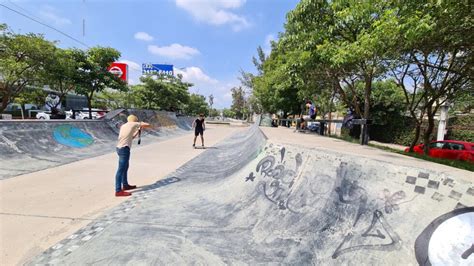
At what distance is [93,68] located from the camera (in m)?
15.0

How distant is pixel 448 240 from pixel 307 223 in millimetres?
1359

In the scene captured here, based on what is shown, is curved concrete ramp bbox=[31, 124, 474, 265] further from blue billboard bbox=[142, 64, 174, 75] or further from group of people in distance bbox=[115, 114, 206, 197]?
blue billboard bbox=[142, 64, 174, 75]

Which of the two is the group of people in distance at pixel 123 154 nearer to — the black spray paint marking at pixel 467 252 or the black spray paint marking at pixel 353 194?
the black spray paint marking at pixel 353 194

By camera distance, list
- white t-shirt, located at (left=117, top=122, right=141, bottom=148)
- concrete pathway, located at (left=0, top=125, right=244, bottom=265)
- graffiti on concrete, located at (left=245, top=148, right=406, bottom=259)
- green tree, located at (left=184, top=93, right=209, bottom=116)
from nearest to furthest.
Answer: graffiti on concrete, located at (left=245, top=148, right=406, bottom=259) < concrete pathway, located at (left=0, top=125, right=244, bottom=265) < white t-shirt, located at (left=117, top=122, right=141, bottom=148) < green tree, located at (left=184, top=93, right=209, bottom=116)

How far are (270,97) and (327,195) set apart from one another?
18586 mm

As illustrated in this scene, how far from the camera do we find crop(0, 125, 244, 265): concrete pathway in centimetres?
304

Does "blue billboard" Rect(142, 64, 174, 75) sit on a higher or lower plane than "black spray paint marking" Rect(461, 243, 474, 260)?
higher

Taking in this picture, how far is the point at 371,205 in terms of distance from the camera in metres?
2.67

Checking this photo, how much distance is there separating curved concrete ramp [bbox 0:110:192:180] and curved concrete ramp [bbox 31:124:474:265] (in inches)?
187

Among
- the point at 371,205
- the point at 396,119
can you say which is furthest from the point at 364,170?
the point at 396,119

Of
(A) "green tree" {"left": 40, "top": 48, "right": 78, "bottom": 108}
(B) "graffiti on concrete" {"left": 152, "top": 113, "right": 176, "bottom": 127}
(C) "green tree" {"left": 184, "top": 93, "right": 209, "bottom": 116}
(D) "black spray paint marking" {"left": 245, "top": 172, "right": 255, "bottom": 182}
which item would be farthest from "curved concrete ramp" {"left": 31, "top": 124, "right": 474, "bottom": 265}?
(C) "green tree" {"left": 184, "top": 93, "right": 209, "bottom": 116}

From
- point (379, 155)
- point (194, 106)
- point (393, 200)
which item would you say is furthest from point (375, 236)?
point (194, 106)

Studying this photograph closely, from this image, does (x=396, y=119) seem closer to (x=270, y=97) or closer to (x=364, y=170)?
(x=270, y=97)

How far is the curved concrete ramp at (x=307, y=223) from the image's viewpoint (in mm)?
2178
